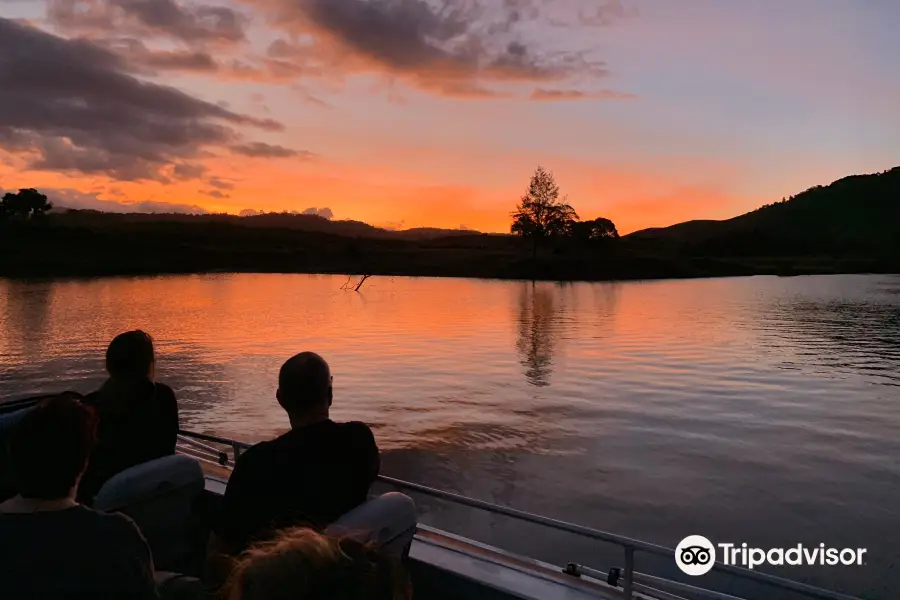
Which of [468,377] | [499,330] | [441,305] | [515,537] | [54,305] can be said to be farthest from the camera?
[441,305]

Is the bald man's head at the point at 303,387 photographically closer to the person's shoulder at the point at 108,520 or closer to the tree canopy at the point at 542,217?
the person's shoulder at the point at 108,520

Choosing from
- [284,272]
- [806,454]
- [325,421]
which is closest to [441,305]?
[806,454]

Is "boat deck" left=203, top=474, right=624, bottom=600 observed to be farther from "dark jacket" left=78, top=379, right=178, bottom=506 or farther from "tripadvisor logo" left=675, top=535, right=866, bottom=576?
"tripadvisor logo" left=675, top=535, right=866, bottom=576

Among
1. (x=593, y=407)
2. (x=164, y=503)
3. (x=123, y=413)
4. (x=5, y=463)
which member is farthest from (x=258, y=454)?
(x=593, y=407)

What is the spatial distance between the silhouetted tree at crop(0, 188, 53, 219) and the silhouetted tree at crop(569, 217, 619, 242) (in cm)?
14557

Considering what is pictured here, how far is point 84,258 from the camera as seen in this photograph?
124 meters

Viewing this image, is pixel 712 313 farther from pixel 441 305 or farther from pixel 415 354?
pixel 415 354

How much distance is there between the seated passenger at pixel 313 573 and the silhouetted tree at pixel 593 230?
5196 inches

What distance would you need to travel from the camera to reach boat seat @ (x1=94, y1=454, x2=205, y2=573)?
13.3ft

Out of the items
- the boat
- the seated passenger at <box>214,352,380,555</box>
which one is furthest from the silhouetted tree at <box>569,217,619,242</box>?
the seated passenger at <box>214,352,380,555</box>

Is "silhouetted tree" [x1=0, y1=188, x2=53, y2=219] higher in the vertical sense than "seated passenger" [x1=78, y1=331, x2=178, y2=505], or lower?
higher

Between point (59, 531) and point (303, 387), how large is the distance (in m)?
1.23

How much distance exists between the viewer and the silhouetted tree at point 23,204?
170000 millimetres

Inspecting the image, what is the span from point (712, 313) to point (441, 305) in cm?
2321
